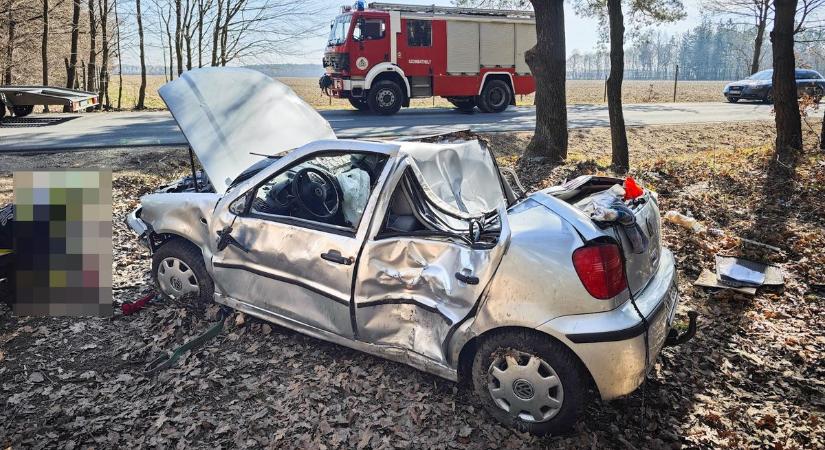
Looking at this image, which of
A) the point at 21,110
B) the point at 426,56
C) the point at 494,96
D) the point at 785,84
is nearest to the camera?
the point at 785,84

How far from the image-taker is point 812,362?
153 inches

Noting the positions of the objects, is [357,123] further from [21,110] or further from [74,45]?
[74,45]

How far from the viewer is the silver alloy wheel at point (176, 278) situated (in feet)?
14.8

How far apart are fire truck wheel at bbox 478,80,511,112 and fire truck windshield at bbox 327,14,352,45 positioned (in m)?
5.06

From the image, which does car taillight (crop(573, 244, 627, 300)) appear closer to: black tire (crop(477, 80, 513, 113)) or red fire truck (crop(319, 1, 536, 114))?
red fire truck (crop(319, 1, 536, 114))

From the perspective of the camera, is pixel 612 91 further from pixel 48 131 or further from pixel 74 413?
pixel 48 131

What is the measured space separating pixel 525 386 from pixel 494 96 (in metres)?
17.7

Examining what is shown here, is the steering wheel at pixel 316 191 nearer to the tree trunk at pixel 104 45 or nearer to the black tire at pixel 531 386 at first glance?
the black tire at pixel 531 386

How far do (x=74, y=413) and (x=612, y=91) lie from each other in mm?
9173

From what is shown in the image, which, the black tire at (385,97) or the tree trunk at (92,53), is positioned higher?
the tree trunk at (92,53)

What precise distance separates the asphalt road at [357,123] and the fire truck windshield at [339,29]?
2.20 m

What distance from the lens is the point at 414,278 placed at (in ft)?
11.0

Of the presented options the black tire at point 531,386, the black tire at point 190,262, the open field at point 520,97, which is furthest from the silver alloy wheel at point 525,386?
the open field at point 520,97

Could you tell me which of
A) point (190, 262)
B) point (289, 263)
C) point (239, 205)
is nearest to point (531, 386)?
point (289, 263)
